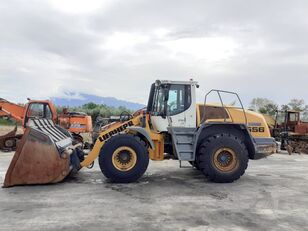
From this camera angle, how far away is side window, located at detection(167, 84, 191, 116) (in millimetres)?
9609

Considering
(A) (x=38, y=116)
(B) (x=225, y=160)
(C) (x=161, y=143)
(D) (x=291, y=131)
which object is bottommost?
(B) (x=225, y=160)

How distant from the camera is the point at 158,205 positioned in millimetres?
6801

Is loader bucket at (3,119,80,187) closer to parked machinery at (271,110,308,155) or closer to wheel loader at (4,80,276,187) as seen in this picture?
wheel loader at (4,80,276,187)

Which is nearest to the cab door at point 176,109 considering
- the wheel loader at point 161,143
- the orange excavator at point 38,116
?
the wheel loader at point 161,143

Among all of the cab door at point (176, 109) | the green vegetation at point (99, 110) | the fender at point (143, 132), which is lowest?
the fender at point (143, 132)

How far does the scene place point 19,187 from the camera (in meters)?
8.09

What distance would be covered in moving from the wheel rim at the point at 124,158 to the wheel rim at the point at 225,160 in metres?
1.90

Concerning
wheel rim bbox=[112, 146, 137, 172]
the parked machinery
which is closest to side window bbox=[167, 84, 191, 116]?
wheel rim bbox=[112, 146, 137, 172]

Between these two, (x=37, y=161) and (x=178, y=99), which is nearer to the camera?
(x=37, y=161)

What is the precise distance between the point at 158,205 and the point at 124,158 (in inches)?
91.9

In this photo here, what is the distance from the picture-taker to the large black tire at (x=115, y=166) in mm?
8832

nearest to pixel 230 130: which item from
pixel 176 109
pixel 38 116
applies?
pixel 176 109

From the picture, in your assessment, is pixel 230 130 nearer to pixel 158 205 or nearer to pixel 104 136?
pixel 104 136

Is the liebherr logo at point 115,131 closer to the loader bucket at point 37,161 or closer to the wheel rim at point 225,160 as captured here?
the loader bucket at point 37,161
